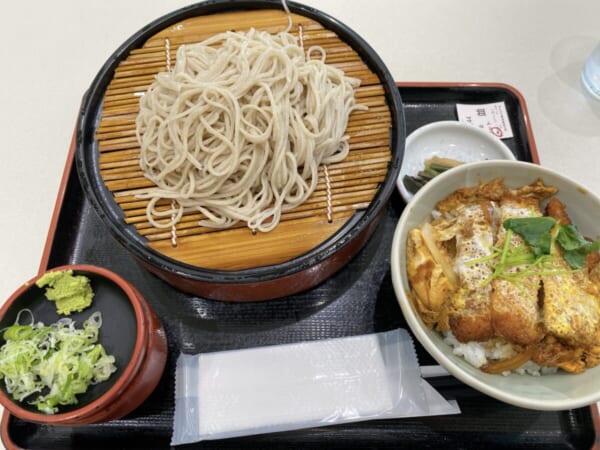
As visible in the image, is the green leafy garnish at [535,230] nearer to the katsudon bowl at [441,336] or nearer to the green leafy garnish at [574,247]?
the green leafy garnish at [574,247]

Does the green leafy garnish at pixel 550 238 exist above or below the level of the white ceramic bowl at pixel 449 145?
below

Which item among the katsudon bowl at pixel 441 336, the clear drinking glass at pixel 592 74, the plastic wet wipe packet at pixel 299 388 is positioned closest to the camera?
the katsudon bowl at pixel 441 336

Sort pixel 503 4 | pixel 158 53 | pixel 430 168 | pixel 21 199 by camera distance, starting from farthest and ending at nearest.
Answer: pixel 503 4 < pixel 21 199 < pixel 430 168 < pixel 158 53

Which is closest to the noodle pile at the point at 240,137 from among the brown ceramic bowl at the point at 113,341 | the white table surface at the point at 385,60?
the brown ceramic bowl at the point at 113,341

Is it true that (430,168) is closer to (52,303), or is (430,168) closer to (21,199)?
(52,303)

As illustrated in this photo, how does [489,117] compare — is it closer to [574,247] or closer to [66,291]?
[574,247]

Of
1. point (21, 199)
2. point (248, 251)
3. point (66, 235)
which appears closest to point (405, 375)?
point (248, 251)
